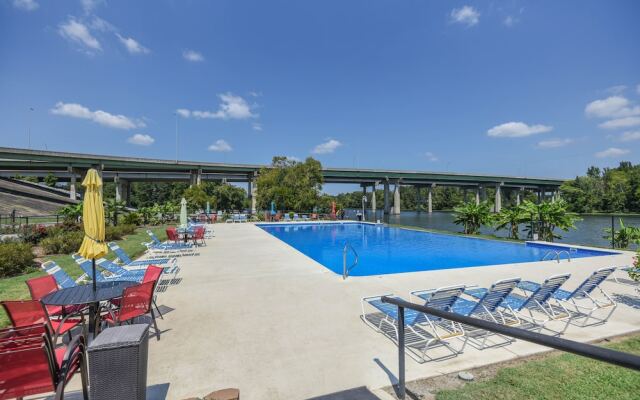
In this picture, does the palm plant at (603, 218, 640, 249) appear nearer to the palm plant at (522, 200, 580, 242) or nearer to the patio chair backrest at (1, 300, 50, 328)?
the palm plant at (522, 200, 580, 242)

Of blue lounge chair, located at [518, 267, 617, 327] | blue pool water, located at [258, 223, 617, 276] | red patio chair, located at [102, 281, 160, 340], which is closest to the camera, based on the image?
red patio chair, located at [102, 281, 160, 340]

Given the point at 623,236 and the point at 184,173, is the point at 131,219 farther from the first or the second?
the point at 184,173

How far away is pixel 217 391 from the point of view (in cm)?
326

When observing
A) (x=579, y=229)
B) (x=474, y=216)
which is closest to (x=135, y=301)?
(x=474, y=216)

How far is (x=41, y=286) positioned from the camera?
511 cm

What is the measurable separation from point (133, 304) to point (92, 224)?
135 centimetres

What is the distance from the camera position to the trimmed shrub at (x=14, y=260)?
9.28m

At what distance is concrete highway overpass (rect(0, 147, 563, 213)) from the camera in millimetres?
52312

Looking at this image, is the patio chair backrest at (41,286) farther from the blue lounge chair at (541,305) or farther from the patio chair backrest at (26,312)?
the blue lounge chair at (541,305)

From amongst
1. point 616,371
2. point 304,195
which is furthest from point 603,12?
point 304,195

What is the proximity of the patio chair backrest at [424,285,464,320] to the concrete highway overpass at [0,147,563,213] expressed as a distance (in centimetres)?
5098

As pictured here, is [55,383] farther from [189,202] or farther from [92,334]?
[189,202]

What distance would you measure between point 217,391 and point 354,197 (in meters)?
128

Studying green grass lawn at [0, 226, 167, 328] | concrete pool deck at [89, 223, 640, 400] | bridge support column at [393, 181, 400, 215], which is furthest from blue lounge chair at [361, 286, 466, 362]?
bridge support column at [393, 181, 400, 215]
